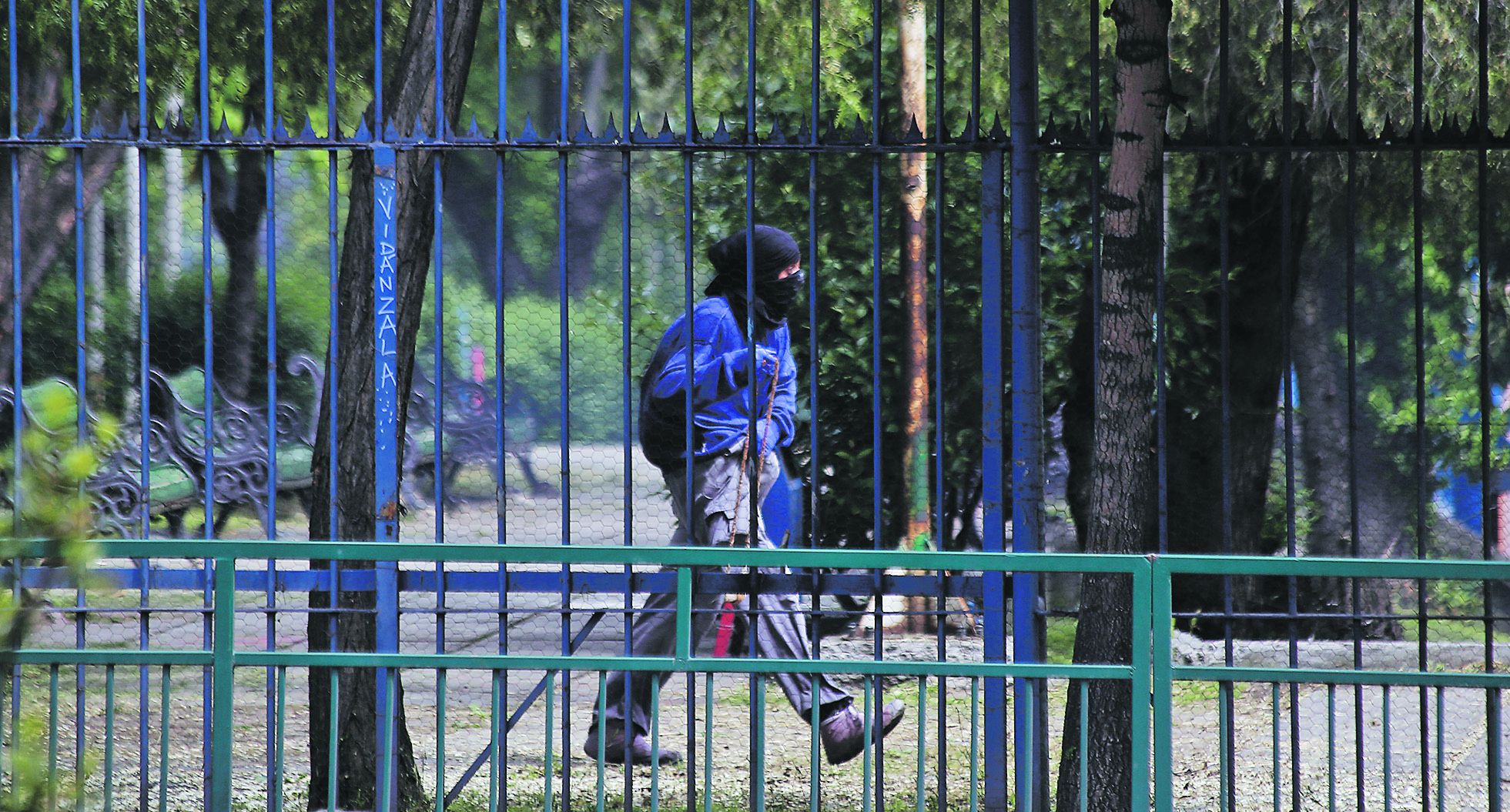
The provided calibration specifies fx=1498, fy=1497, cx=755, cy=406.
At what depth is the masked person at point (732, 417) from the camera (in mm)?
5457

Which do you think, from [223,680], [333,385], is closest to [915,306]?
[333,385]

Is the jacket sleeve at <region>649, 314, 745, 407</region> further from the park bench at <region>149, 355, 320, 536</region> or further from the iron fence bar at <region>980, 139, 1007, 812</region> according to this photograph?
the park bench at <region>149, 355, 320, 536</region>

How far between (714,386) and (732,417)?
5.6 inches

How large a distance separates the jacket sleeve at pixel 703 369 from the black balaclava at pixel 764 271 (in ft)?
0.47

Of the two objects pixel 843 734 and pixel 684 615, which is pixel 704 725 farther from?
pixel 684 615

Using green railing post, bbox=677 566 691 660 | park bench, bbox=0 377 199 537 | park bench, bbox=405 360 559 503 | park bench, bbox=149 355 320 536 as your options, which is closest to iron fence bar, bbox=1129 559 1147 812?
green railing post, bbox=677 566 691 660

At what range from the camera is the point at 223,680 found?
13.0 ft

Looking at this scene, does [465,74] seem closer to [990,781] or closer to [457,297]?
[990,781]

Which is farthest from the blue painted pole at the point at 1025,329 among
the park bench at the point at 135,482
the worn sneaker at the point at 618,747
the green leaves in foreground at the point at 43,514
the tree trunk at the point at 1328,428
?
the park bench at the point at 135,482

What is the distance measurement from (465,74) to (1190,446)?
6135 millimetres

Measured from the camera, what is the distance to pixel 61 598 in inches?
368

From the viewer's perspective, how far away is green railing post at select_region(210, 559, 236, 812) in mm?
3934

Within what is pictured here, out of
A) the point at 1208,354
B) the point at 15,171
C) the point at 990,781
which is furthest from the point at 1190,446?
the point at 15,171

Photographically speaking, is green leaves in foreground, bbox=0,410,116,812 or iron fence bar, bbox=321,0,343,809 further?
iron fence bar, bbox=321,0,343,809
